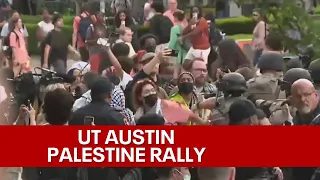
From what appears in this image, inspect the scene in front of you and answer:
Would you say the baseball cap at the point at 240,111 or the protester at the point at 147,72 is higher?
the protester at the point at 147,72

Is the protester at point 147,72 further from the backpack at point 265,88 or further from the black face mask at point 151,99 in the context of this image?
the backpack at point 265,88

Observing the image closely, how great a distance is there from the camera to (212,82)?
693 centimetres

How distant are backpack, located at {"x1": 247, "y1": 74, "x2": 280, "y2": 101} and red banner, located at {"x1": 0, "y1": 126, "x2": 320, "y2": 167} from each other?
2.48 ft

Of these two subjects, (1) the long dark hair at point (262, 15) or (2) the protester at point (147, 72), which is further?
(2) the protester at point (147, 72)

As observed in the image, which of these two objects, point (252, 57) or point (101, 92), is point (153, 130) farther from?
point (252, 57)

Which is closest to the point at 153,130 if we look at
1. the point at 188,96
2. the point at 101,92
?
the point at 101,92

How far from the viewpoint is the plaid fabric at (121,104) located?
16.7 feet

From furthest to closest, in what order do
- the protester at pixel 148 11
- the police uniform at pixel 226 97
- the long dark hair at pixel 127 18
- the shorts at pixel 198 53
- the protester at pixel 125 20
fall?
the protester at pixel 148 11 < the long dark hair at pixel 127 18 < the protester at pixel 125 20 < the shorts at pixel 198 53 < the police uniform at pixel 226 97

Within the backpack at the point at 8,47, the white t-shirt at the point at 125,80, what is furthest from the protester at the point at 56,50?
the white t-shirt at the point at 125,80

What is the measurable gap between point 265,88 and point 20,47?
5.51 m

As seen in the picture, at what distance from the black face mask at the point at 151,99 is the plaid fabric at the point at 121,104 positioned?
0.15 meters

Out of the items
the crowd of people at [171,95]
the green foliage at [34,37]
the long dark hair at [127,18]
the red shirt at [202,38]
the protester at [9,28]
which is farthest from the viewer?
the protester at [9,28]

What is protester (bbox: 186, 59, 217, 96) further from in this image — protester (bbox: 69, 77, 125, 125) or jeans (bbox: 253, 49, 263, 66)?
protester (bbox: 69, 77, 125, 125)

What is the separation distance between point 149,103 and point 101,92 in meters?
0.59
